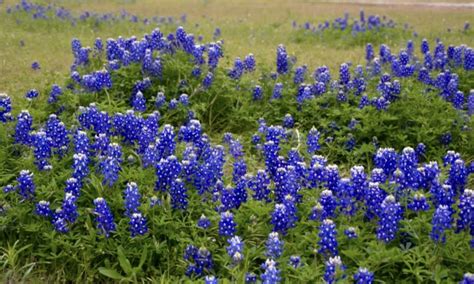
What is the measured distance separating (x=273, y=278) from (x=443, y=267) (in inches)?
38.1

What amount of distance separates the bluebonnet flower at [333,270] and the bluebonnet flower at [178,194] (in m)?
Answer: 1.09

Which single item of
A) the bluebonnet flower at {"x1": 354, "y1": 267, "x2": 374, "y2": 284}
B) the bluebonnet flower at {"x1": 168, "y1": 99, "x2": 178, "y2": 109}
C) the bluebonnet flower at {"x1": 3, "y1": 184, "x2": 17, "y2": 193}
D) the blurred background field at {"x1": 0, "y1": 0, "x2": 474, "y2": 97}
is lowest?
the blurred background field at {"x1": 0, "y1": 0, "x2": 474, "y2": 97}

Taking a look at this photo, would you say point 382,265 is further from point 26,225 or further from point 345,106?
point 345,106

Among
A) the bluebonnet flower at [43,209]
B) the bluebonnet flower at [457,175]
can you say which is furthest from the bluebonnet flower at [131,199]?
the bluebonnet flower at [457,175]

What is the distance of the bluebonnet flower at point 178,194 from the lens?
4012 mm

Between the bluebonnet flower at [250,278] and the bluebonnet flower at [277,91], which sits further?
the bluebonnet flower at [277,91]

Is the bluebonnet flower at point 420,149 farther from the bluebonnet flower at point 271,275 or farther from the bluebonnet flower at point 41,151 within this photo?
the bluebonnet flower at point 41,151

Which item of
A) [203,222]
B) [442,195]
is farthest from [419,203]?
[203,222]

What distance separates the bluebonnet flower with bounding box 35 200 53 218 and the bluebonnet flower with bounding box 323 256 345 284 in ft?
5.72

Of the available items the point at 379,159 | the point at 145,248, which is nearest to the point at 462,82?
the point at 379,159

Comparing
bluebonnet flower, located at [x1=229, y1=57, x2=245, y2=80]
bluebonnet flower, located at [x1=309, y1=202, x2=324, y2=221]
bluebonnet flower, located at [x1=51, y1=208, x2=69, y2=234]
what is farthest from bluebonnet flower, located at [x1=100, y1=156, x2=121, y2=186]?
bluebonnet flower, located at [x1=229, y1=57, x2=245, y2=80]

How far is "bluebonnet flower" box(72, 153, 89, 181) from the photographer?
163 inches

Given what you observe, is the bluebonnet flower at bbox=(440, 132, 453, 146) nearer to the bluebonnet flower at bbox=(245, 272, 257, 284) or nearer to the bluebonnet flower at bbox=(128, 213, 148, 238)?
the bluebonnet flower at bbox=(245, 272, 257, 284)

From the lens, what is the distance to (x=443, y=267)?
11.5 ft
